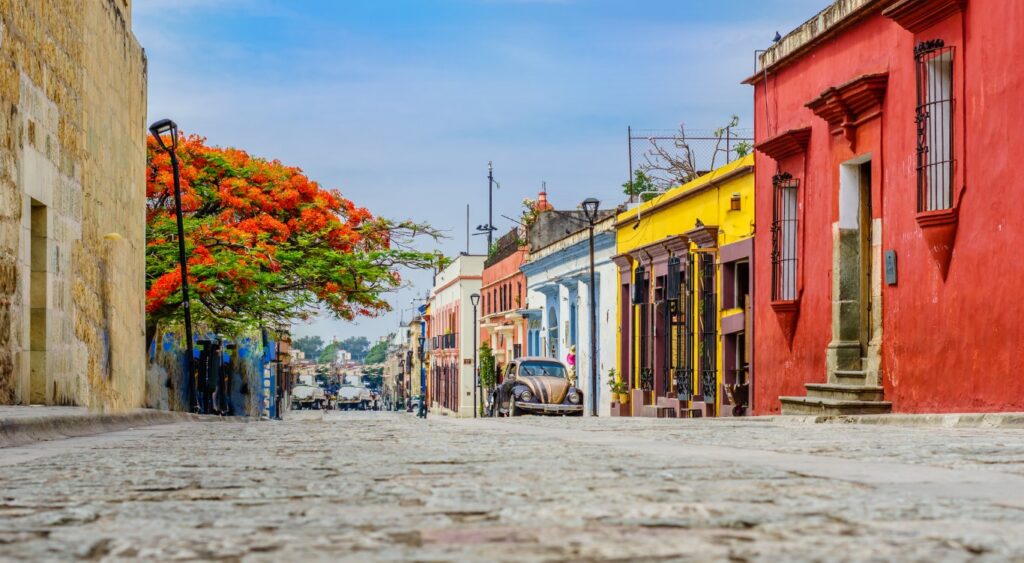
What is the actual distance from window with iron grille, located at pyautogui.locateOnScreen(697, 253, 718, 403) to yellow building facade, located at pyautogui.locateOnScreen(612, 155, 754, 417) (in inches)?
0.8

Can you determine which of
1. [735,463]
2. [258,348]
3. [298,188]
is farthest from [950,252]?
[258,348]

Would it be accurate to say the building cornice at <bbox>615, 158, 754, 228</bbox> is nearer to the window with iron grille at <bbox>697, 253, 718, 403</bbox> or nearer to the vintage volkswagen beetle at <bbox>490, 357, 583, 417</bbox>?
the window with iron grille at <bbox>697, 253, 718, 403</bbox>

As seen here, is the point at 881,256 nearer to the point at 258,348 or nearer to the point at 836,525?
the point at 836,525

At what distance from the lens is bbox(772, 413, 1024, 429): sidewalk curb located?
479 inches

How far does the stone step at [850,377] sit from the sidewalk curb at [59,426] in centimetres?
888

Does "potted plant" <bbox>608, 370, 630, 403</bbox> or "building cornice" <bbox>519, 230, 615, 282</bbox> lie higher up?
"building cornice" <bbox>519, 230, 615, 282</bbox>

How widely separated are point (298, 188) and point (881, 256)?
46.4ft

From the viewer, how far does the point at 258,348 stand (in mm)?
45438

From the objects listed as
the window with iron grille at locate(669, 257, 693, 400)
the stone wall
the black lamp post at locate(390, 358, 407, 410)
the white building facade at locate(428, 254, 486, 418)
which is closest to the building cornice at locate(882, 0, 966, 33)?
the stone wall

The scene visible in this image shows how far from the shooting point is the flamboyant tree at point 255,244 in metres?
25.1

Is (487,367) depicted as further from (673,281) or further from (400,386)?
(400,386)

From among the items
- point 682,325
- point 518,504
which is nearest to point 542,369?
point 682,325

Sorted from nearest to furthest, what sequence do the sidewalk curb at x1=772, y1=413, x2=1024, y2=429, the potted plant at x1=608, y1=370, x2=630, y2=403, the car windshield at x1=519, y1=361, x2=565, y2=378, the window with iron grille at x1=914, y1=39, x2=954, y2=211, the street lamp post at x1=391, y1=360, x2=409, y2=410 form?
the sidewalk curb at x1=772, y1=413, x2=1024, y2=429 → the window with iron grille at x1=914, y1=39, x2=954, y2=211 → the car windshield at x1=519, y1=361, x2=565, y2=378 → the potted plant at x1=608, y1=370, x2=630, y2=403 → the street lamp post at x1=391, y1=360, x2=409, y2=410

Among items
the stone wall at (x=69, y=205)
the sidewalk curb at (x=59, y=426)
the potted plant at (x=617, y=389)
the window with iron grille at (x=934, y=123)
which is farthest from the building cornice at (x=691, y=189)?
the sidewalk curb at (x=59, y=426)
